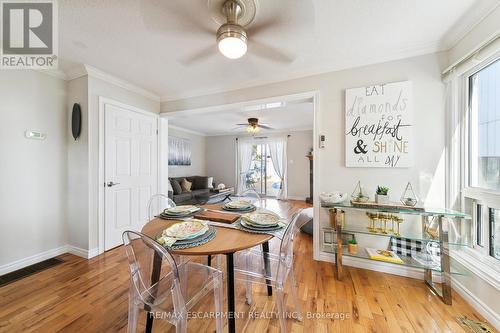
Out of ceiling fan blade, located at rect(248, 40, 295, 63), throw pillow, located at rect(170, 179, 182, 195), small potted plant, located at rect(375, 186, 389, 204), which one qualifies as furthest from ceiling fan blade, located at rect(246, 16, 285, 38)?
throw pillow, located at rect(170, 179, 182, 195)

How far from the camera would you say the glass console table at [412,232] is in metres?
1.71

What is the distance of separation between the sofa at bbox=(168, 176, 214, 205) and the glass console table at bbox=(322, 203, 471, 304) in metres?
3.31

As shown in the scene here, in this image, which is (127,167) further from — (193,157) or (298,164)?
(298,164)

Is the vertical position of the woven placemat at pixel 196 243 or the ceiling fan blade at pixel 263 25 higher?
the ceiling fan blade at pixel 263 25

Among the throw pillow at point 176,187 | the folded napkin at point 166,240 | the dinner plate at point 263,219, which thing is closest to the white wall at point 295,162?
the throw pillow at point 176,187

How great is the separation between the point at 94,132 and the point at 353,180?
332 centimetres

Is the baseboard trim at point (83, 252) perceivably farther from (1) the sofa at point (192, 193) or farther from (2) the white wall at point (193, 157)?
(2) the white wall at point (193, 157)

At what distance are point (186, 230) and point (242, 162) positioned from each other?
6003 mm

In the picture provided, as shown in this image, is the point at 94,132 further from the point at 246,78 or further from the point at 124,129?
the point at 246,78

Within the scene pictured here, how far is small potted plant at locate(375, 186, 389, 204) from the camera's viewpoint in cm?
198

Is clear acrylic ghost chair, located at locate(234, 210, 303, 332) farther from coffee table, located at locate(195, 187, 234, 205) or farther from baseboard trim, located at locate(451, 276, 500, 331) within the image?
coffee table, located at locate(195, 187, 234, 205)

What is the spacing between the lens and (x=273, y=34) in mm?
1786

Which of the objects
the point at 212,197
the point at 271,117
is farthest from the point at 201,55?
the point at 212,197

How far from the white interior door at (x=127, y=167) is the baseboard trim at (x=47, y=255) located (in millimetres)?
193
